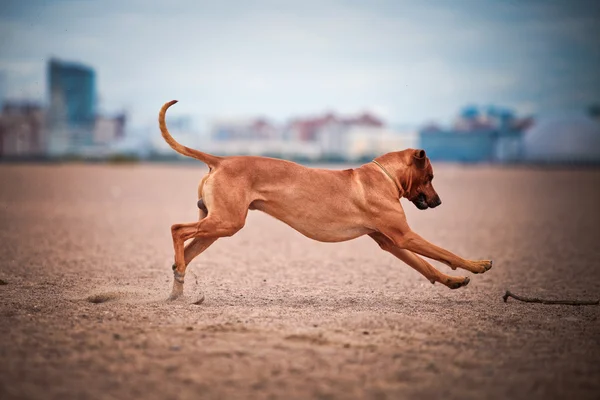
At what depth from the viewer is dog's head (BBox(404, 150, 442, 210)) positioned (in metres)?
8.40

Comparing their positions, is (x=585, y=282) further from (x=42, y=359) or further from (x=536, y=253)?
(x=42, y=359)

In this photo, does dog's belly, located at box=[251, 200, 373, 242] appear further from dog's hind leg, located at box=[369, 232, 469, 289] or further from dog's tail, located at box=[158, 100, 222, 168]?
dog's tail, located at box=[158, 100, 222, 168]

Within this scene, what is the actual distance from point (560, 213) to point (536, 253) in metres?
10.4

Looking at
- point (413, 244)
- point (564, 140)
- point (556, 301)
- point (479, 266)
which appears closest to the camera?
point (413, 244)

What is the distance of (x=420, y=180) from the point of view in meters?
8.48

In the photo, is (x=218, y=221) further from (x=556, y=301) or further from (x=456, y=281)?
(x=556, y=301)

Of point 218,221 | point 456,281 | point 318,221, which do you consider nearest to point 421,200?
point 456,281

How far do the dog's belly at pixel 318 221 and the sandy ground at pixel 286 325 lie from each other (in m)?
0.82

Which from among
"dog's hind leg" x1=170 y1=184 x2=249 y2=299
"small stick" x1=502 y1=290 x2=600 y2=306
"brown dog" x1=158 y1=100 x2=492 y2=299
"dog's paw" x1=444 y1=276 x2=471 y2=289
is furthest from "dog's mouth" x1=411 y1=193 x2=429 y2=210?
"dog's hind leg" x1=170 y1=184 x2=249 y2=299

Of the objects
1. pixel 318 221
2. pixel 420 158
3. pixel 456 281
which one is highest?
pixel 420 158

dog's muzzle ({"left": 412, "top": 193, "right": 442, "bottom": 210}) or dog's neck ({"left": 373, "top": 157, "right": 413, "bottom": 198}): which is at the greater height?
dog's neck ({"left": 373, "top": 157, "right": 413, "bottom": 198})

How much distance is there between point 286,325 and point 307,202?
1677 mm

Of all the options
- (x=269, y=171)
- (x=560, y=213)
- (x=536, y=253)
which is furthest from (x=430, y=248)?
(x=560, y=213)

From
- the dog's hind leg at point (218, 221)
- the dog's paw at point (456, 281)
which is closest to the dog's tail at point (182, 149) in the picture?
the dog's hind leg at point (218, 221)
